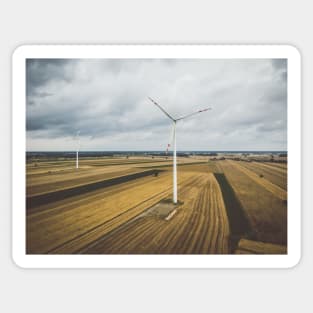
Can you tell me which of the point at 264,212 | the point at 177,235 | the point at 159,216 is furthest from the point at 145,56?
the point at 264,212

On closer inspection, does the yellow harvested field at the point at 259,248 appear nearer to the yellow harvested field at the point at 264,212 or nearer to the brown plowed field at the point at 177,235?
the yellow harvested field at the point at 264,212

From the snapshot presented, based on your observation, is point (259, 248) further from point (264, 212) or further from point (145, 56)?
point (145, 56)

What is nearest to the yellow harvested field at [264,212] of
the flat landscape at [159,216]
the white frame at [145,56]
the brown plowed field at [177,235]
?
the flat landscape at [159,216]

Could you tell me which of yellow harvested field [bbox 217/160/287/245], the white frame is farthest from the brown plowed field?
yellow harvested field [bbox 217/160/287/245]

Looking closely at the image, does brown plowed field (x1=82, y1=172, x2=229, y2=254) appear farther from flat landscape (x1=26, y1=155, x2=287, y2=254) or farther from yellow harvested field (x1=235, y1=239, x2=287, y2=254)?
yellow harvested field (x1=235, y1=239, x2=287, y2=254)

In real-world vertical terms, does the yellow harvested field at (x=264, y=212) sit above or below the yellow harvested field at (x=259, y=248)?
above
